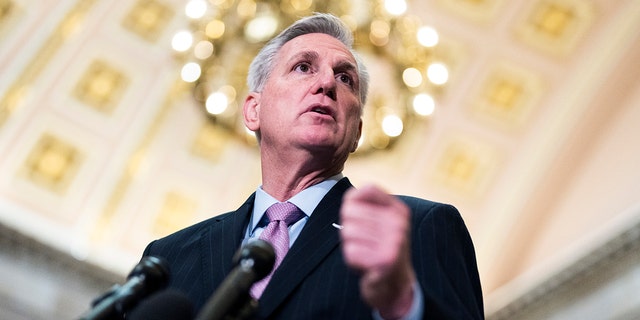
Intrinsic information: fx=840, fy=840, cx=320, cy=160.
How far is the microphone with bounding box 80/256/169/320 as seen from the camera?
164cm

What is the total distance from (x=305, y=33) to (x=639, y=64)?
25.8 feet

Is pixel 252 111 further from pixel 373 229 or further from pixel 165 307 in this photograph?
pixel 373 229

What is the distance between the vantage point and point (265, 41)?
8750 millimetres

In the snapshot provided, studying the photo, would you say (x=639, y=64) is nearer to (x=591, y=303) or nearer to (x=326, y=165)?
(x=591, y=303)

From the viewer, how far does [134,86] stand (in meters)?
11.1

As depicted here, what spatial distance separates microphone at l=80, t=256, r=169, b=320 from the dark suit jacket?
0.93 feet

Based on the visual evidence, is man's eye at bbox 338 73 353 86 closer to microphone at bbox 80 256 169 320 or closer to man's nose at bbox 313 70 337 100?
man's nose at bbox 313 70 337 100

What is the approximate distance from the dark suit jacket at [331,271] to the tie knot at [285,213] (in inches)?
4.1

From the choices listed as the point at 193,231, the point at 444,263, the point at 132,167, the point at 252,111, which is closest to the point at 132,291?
the point at 444,263

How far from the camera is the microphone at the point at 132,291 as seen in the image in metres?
1.64

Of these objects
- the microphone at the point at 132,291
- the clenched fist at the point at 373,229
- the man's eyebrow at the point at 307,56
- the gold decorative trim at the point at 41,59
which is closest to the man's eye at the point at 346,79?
the man's eyebrow at the point at 307,56

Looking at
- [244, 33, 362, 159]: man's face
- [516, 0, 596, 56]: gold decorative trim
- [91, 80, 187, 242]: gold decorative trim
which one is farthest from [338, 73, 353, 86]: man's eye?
[91, 80, 187, 242]: gold decorative trim

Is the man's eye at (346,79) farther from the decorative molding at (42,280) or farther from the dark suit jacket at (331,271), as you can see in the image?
the decorative molding at (42,280)

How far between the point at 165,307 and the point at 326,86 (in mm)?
1130
